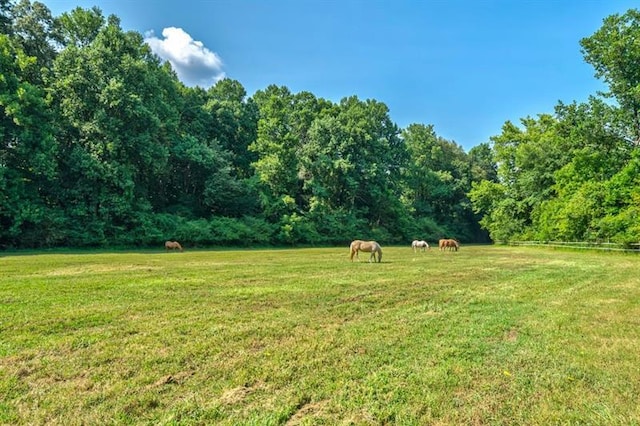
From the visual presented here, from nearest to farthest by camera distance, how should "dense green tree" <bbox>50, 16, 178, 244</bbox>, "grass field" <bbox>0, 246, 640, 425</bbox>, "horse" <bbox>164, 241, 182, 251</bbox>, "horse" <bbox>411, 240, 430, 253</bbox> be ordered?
"grass field" <bbox>0, 246, 640, 425</bbox>, "horse" <bbox>164, 241, 182, 251</bbox>, "dense green tree" <bbox>50, 16, 178, 244</bbox>, "horse" <bbox>411, 240, 430, 253</bbox>

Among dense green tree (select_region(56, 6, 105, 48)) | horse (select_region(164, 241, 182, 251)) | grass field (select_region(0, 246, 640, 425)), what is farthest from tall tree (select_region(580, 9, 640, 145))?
dense green tree (select_region(56, 6, 105, 48))

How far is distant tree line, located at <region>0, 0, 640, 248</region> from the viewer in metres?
26.5

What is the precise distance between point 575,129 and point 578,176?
400cm

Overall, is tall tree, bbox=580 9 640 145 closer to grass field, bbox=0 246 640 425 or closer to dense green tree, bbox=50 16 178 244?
grass field, bbox=0 246 640 425

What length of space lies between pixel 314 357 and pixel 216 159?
3585 centimetres

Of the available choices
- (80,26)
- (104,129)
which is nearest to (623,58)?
(104,129)

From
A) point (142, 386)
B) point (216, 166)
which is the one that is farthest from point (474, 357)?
point (216, 166)

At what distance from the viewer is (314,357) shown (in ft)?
14.4

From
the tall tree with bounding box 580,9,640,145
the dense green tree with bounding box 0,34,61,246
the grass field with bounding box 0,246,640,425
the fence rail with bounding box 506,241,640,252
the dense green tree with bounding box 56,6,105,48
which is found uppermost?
the dense green tree with bounding box 56,6,105,48

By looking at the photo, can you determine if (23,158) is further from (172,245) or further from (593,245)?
(593,245)

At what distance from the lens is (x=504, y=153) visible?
43.8 metres

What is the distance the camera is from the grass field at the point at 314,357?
3141 millimetres

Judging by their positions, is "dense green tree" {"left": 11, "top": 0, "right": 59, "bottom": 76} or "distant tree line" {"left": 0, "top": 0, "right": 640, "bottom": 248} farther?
"dense green tree" {"left": 11, "top": 0, "right": 59, "bottom": 76}

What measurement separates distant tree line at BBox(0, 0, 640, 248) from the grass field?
22461 mm
